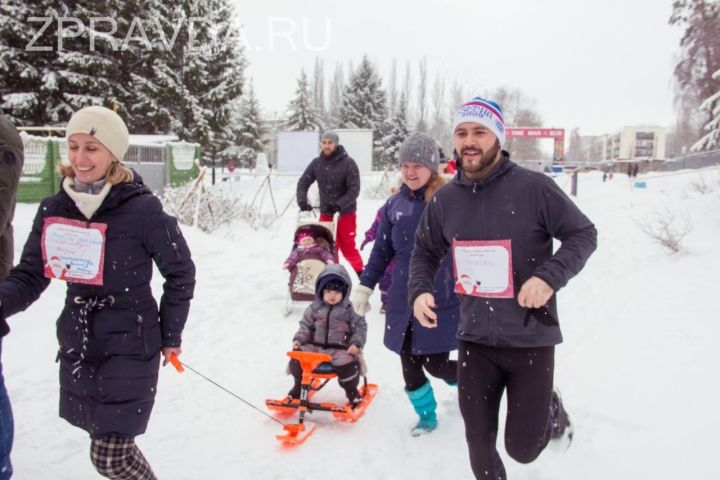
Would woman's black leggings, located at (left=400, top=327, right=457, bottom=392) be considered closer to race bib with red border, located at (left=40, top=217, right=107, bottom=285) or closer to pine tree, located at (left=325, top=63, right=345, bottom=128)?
race bib with red border, located at (left=40, top=217, right=107, bottom=285)

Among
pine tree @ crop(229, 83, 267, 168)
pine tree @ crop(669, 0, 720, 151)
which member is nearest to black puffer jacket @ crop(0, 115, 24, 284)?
pine tree @ crop(669, 0, 720, 151)

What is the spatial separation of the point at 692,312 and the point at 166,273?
517 centimetres

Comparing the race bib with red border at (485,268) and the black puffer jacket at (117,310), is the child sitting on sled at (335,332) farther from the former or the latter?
the black puffer jacket at (117,310)

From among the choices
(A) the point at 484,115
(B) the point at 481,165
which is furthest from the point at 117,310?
(A) the point at 484,115

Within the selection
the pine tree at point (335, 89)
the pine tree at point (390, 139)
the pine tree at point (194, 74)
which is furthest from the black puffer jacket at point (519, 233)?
the pine tree at point (335, 89)

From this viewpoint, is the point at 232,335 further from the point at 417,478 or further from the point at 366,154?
the point at 366,154

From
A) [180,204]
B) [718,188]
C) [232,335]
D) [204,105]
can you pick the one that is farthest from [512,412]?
[204,105]

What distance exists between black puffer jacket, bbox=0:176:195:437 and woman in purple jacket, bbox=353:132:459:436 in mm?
1550

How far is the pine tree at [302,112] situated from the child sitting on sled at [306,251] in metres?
43.5

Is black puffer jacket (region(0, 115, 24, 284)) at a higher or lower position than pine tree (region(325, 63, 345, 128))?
lower

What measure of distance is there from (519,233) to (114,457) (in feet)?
7.03

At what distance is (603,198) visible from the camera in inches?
778

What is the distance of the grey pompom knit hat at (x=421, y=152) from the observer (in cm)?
399

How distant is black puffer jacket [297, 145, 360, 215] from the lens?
7.62 metres
